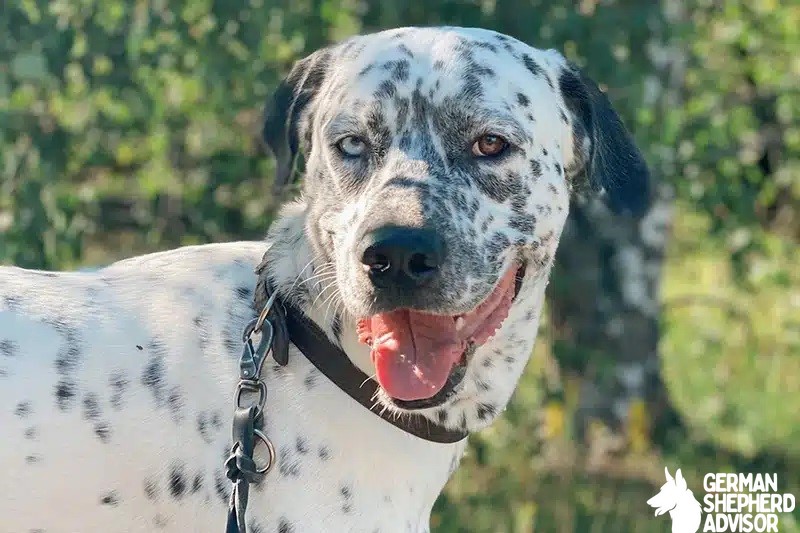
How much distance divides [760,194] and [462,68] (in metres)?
3.22

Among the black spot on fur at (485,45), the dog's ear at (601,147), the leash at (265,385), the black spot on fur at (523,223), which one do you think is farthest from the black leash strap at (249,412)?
the dog's ear at (601,147)

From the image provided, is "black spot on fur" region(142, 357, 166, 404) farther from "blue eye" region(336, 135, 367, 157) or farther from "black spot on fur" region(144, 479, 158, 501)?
"blue eye" region(336, 135, 367, 157)

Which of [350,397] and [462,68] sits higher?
[462,68]

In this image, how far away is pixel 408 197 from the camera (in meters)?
2.60

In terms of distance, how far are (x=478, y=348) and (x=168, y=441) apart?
749 mm

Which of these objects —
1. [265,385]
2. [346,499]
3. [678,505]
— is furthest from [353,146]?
[678,505]

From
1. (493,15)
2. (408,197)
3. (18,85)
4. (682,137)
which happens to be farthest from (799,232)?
(408,197)

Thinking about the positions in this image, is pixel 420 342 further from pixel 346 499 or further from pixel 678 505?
pixel 678 505

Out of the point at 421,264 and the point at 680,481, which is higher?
the point at 421,264

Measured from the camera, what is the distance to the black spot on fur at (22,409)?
2.63 meters

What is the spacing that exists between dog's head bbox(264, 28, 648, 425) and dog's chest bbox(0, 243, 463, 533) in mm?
184

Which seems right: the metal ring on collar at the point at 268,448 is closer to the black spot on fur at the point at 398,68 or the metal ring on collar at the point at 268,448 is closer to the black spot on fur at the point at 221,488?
the black spot on fur at the point at 221,488

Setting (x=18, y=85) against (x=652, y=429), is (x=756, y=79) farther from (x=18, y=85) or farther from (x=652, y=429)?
(x=18, y=85)

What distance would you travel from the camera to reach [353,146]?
9.20 ft
